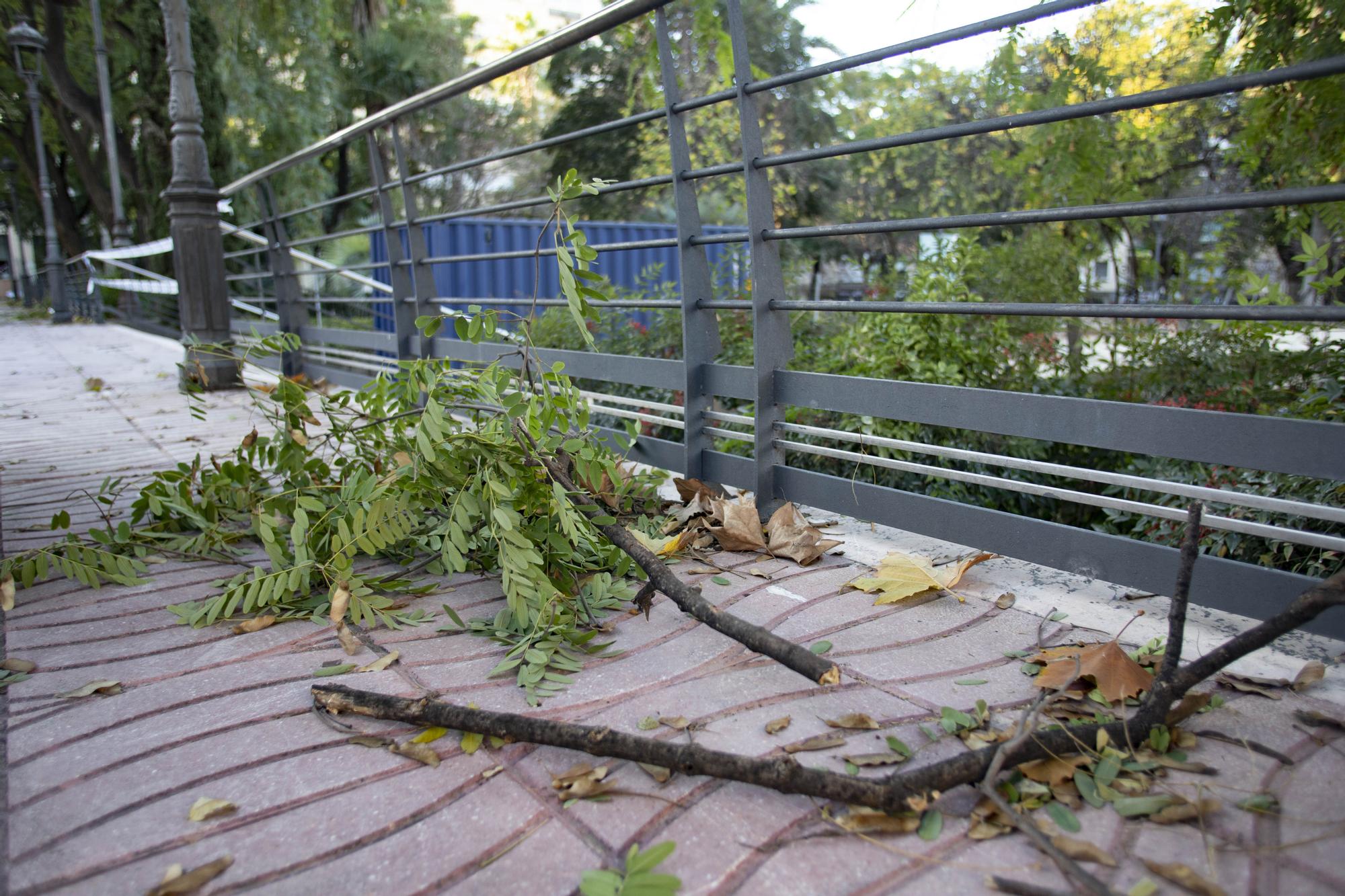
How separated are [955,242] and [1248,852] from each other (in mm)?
3386

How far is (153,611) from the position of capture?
2219mm

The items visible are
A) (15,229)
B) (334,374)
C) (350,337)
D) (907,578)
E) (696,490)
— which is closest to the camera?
(907,578)

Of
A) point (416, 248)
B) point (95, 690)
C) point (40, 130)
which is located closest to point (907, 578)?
point (95, 690)

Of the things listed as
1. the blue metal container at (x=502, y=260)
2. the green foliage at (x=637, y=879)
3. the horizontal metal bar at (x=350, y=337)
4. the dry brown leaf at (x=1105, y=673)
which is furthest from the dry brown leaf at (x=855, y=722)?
the blue metal container at (x=502, y=260)

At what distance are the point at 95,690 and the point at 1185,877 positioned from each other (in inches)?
76.0

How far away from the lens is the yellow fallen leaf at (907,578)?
85.1 inches

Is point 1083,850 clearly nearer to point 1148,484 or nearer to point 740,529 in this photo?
point 1148,484

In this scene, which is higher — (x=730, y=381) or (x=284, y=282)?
(x=284, y=282)

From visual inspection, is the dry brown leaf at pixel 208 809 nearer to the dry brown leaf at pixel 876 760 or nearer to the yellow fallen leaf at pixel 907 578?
the dry brown leaf at pixel 876 760

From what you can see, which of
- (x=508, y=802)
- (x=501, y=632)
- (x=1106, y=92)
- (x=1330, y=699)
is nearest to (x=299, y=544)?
(x=501, y=632)

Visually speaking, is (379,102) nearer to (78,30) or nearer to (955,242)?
(78,30)

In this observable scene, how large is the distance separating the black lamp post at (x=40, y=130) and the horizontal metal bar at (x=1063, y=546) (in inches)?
711

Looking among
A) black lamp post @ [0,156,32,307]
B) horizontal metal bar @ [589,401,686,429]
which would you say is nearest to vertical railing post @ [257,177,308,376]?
horizontal metal bar @ [589,401,686,429]

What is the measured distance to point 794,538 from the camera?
2.55 meters
